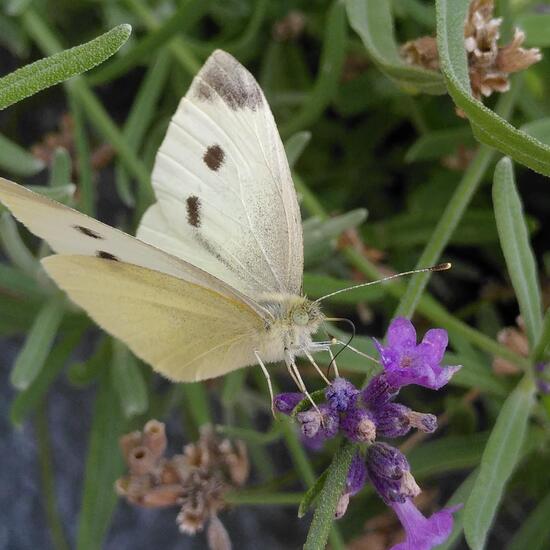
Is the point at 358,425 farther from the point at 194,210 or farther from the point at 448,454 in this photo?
the point at 448,454

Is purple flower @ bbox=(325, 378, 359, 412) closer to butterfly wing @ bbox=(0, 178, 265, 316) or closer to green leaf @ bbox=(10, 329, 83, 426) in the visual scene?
butterfly wing @ bbox=(0, 178, 265, 316)

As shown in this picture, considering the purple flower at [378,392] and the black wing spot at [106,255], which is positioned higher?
the black wing spot at [106,255]

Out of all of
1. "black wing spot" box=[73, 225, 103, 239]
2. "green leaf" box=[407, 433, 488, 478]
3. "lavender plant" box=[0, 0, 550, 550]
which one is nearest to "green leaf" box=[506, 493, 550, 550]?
"lavender plant" box=[0, 0, 550, 550]

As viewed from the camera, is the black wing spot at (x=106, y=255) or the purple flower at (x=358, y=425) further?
the black wing spot at (x=106, y=255)

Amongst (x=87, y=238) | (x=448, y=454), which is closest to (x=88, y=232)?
(x=87, y=238)

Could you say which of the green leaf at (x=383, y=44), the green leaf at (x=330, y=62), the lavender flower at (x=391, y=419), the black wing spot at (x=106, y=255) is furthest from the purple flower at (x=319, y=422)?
the green leaf at (x=330, y=62)

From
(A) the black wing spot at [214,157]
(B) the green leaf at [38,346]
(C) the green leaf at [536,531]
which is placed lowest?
(C) the green leaf at [536,531]

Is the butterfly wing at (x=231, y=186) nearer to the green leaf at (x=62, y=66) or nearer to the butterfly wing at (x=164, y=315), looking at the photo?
the butterfly wing at (x=164, y=315)
